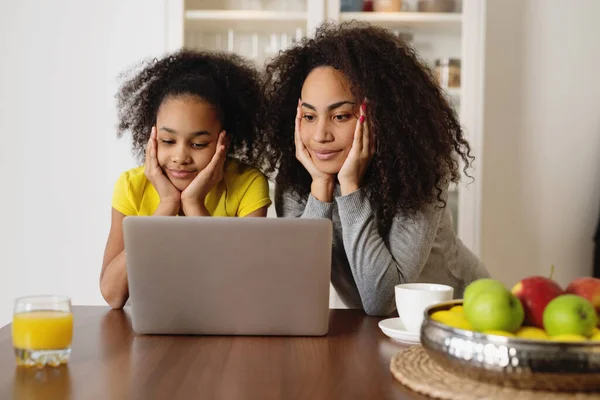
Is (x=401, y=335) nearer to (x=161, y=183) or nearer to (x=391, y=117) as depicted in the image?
(x=391, y=117)

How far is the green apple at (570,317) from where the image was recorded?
782 mm

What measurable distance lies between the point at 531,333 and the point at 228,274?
454 mm

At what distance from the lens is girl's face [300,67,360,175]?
1.56 m

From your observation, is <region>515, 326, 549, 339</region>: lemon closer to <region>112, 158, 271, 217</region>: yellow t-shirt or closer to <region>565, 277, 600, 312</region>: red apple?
<region>565, 277, 600, 312</region>: red apple

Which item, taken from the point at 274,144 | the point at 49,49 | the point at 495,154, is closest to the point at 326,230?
the point at 274,144

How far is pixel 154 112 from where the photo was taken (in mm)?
1817

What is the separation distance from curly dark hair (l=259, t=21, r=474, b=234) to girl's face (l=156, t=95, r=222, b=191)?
0.19m

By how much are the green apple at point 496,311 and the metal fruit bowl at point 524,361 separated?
0.04 meters

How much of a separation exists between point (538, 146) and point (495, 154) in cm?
19

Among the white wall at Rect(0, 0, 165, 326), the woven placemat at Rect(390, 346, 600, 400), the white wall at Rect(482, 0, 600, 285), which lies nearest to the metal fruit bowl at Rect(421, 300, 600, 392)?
the woven placemat at Rect(390, 346, 600, 400)

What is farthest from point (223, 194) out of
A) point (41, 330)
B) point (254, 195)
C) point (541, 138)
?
point (541, 138)

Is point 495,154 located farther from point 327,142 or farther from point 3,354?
point 3,354

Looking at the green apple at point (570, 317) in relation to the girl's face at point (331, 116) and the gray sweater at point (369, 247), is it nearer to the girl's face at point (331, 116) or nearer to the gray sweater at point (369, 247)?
the gray sweater at point (369, 247)

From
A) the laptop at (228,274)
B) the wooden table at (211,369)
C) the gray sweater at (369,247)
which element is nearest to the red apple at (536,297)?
the wooden table at (211,369)
